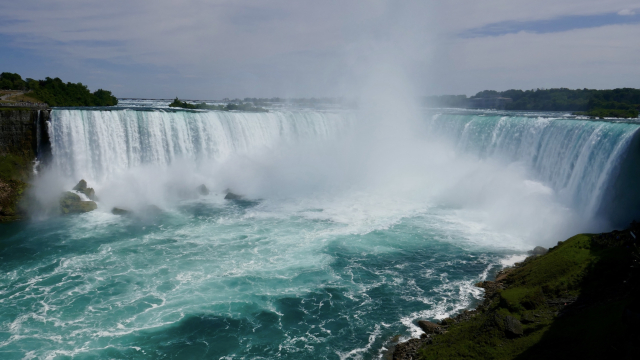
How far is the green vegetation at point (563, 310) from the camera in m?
7.96

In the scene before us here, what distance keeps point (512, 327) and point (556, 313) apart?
1467 mm

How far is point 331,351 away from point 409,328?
232 cm

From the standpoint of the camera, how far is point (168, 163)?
2578cm

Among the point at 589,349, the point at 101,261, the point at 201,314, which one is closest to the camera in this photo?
the point at 589,349

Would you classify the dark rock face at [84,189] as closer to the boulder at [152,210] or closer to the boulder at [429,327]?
the boulder at [152,210]

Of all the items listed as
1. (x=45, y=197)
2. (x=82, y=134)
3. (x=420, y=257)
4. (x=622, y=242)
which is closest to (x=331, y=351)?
(x=420, y=257)

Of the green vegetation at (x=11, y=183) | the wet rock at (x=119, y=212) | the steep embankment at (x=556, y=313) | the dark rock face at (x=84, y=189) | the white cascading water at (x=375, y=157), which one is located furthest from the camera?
the dark rock face at (x=84, y=189)

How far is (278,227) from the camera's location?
18906 millimetres

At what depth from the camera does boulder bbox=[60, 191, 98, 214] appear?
20.5 meters

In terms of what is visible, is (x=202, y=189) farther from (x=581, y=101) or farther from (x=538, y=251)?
(x=581, y=101)

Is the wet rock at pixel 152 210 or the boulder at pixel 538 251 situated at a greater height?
the boulder at pixel 538 251

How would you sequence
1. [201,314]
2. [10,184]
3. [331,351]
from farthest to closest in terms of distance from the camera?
[10,184], [201,314], [331,351]

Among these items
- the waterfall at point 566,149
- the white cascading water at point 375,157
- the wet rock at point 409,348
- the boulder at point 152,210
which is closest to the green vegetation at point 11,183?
the white cascading water at point 375,157

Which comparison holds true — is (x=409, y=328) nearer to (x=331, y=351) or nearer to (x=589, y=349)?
(x=331, y=351)
